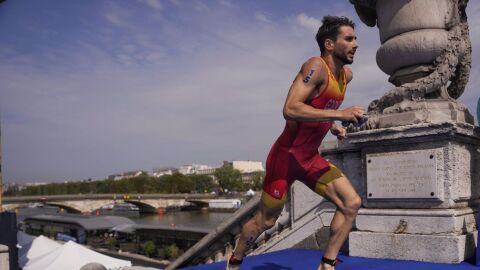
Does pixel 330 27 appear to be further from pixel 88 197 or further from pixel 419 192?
pixel 88 197

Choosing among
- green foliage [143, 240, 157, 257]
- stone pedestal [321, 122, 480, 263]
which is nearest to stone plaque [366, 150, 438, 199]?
stone pedestal [321, 122, 480, 263]

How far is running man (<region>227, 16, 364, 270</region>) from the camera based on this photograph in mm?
3537

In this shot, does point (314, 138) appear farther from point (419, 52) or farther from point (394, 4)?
point (394, 4)

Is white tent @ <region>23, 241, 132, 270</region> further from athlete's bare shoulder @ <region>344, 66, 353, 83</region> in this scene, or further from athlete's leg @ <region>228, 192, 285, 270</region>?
athlete's bare shoulder @ <region>344, 66, 353, 83</region>

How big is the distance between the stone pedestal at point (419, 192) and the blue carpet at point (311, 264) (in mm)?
177

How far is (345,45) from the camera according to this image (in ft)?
11.8

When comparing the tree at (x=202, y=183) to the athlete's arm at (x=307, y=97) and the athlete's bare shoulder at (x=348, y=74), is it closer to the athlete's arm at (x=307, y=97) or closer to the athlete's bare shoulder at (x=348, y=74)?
the athlete's bare shoulder at (x=348, y=74)

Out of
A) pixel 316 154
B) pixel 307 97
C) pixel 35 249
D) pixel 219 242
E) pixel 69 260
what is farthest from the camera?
pixel 35 249

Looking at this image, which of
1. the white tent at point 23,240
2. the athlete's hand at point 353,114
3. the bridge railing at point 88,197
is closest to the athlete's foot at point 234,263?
the athlete's hand at point 353,114

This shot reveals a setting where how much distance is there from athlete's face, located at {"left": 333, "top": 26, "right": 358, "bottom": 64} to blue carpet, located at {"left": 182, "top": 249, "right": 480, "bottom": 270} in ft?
6.59

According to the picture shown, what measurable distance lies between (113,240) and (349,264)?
2697 cm

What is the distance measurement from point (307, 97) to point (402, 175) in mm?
1940

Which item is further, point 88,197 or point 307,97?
point 88,197

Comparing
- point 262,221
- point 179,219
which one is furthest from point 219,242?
point 179,219
